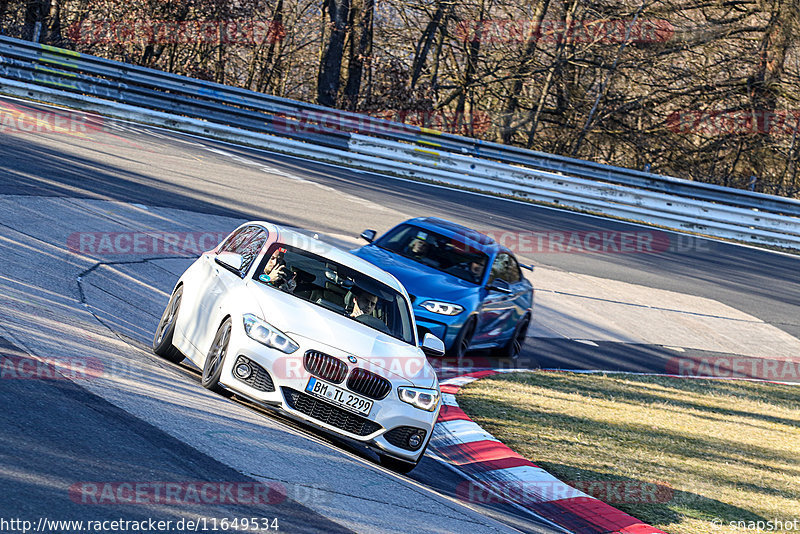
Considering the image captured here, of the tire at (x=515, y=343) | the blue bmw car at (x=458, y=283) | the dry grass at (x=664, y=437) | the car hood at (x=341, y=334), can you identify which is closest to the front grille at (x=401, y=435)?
the car hood at (x=341, y=334)

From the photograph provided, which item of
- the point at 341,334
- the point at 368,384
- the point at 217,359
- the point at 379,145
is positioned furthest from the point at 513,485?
the point at 379,145

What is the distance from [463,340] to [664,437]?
8.63 ft

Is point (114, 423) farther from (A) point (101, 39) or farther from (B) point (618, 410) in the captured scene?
(A) point (101, 39)

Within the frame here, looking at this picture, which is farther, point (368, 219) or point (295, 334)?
point (368, 219)

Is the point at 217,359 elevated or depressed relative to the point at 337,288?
depressed

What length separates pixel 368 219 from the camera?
60.5 ft

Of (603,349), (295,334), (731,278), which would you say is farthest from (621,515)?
(731,278)

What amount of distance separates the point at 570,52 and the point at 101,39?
14.5 metres

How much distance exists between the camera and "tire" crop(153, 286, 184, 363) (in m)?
8.50

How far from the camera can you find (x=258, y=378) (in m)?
7.23

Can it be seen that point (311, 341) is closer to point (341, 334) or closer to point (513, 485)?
point (341, 334)

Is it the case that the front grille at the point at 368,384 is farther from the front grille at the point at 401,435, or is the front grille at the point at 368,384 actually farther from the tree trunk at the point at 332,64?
the tree trunk at the point at 332,64
